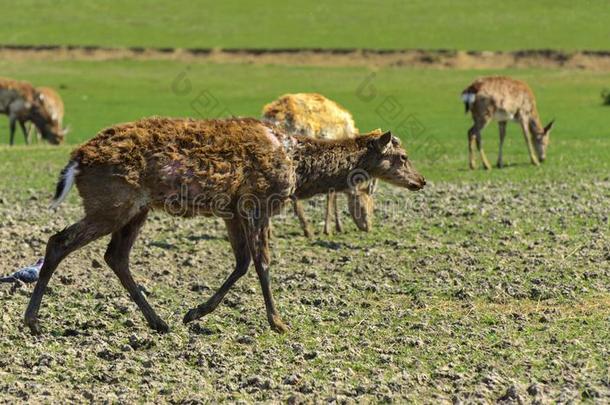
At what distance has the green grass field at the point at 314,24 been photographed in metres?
68.9

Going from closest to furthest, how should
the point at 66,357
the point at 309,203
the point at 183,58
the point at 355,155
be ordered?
the point at 66,357, the point at 355,155, the point at 309,203, the point at 183,58

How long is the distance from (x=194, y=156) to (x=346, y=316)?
Result: 6.81ft

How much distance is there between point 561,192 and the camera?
19.5 metres

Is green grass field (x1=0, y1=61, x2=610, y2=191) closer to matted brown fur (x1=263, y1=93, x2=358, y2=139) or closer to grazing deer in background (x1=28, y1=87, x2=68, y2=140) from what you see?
grazing deer in background (x1=28, y1=87, x2=68, y2=140)

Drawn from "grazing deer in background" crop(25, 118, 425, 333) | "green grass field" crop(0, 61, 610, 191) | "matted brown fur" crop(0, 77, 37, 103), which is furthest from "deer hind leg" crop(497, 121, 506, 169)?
"matted brown fur" crop(0, 77, 37, 103)

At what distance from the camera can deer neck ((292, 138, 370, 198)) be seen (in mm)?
11273

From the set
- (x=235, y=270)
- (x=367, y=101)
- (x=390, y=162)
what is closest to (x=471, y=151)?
(x=390, y=162)

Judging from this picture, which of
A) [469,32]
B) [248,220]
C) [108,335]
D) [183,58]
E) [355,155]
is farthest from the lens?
[469,32]

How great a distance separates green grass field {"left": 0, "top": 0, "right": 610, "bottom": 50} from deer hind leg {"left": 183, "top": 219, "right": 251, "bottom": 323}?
56.5 meters

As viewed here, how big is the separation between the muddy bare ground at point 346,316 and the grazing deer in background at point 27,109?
17.9 metres

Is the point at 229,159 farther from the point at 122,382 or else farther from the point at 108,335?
the point at 122,382

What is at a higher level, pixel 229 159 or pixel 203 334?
pixel 229 159

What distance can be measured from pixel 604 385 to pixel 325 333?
2689 mm

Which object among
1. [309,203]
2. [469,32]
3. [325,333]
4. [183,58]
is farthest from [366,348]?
[469,32]
